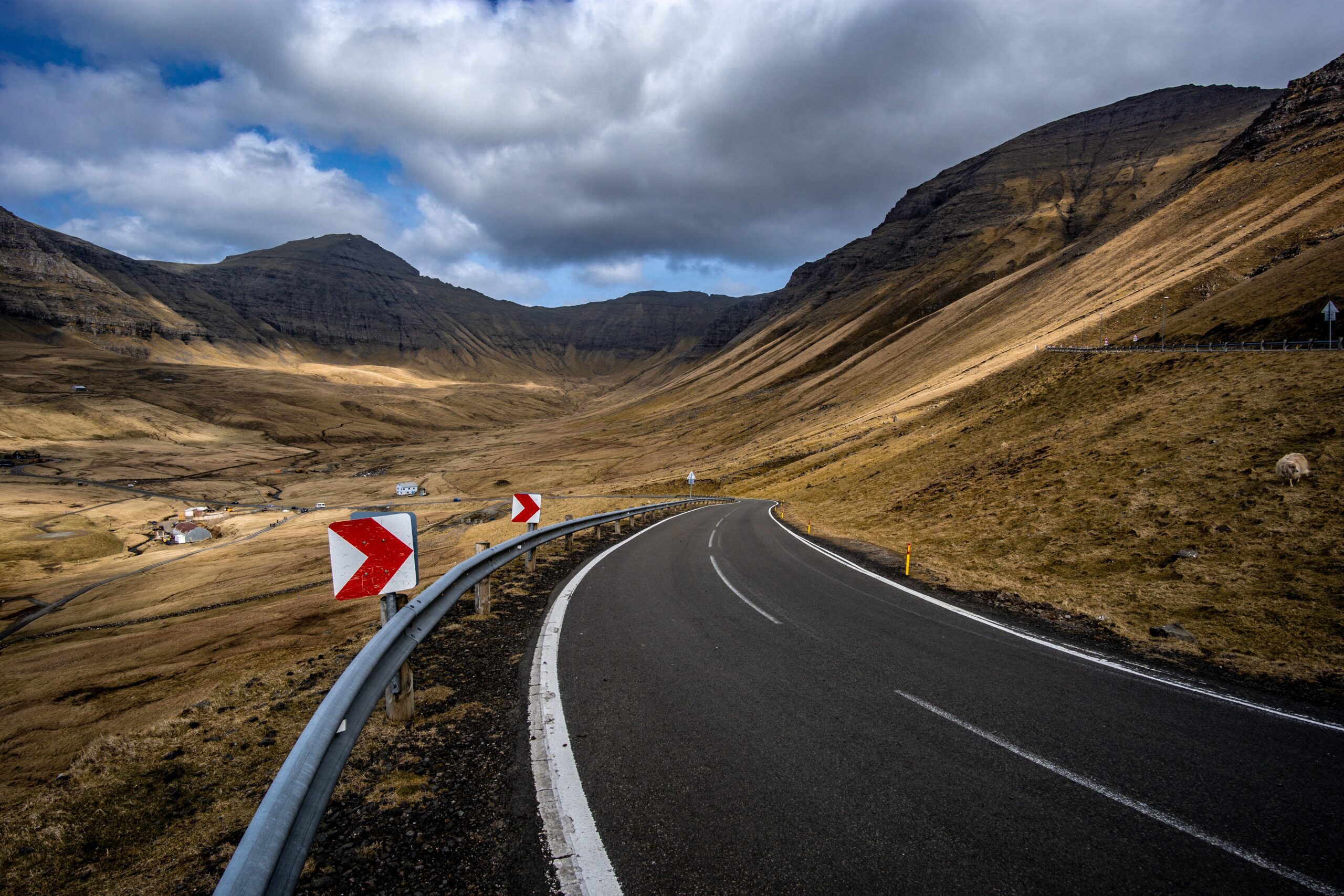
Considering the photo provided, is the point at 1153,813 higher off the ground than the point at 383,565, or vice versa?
the point at 383,565

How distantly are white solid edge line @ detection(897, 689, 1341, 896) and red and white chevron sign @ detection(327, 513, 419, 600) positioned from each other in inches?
205

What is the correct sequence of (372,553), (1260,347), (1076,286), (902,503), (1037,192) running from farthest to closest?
(1037,192) < (1076,286) < (1260,347) < (902,503) < (372,553)

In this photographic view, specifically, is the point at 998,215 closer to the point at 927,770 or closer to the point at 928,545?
the point at 928,545

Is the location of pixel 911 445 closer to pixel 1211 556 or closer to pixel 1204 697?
pixel 1211 556

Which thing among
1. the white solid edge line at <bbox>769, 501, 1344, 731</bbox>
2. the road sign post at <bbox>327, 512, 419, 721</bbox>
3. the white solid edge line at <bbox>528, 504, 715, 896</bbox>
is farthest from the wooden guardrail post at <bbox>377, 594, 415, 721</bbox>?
the white solid edge line at <bbox>769, 501, 1344, 731</bbox>

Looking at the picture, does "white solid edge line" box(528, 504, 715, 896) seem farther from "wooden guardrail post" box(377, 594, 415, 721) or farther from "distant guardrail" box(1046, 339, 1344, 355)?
"distant guardrail" box(1046, 339, 1344, 355)

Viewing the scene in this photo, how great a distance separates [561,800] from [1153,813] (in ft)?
13.3

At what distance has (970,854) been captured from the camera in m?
3.22

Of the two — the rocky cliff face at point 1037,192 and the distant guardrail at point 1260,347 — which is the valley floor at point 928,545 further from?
the rocky cliff face at point 1037,192

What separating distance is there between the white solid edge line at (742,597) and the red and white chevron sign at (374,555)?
526 centimetres

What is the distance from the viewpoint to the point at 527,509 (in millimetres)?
11750

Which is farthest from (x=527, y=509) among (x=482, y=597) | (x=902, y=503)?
(x=902, y=503)

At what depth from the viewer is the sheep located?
11.4m

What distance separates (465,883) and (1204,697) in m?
7.15
